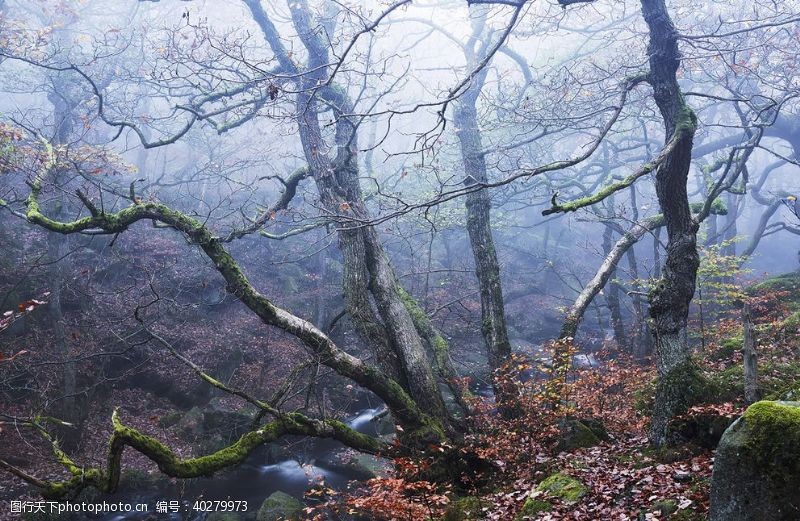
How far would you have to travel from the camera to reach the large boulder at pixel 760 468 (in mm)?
3066

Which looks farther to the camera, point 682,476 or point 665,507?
point 682,476

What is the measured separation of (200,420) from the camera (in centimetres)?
1393

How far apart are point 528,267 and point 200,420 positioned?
2228 cm

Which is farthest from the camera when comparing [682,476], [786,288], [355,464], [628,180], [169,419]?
[169,419]

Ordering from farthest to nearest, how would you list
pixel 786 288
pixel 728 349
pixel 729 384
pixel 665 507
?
pixel 786 288
pixel 728 349
pixel 729 384
pixel 665 507

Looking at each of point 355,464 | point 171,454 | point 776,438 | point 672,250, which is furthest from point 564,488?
point 355,464

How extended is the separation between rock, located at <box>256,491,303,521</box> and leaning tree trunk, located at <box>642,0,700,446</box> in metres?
7.26

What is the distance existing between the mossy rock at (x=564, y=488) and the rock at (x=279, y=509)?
19.2 feet

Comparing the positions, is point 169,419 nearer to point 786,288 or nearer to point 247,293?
point 247,293

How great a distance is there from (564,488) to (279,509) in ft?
21.9

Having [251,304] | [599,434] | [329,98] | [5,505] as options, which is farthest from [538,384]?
[5,505]

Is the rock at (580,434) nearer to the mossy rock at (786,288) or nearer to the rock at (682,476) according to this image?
the rock at (682,476)

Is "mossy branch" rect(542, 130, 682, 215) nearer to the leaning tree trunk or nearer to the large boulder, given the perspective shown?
the leaning tree trunk

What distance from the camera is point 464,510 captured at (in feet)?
22.7
